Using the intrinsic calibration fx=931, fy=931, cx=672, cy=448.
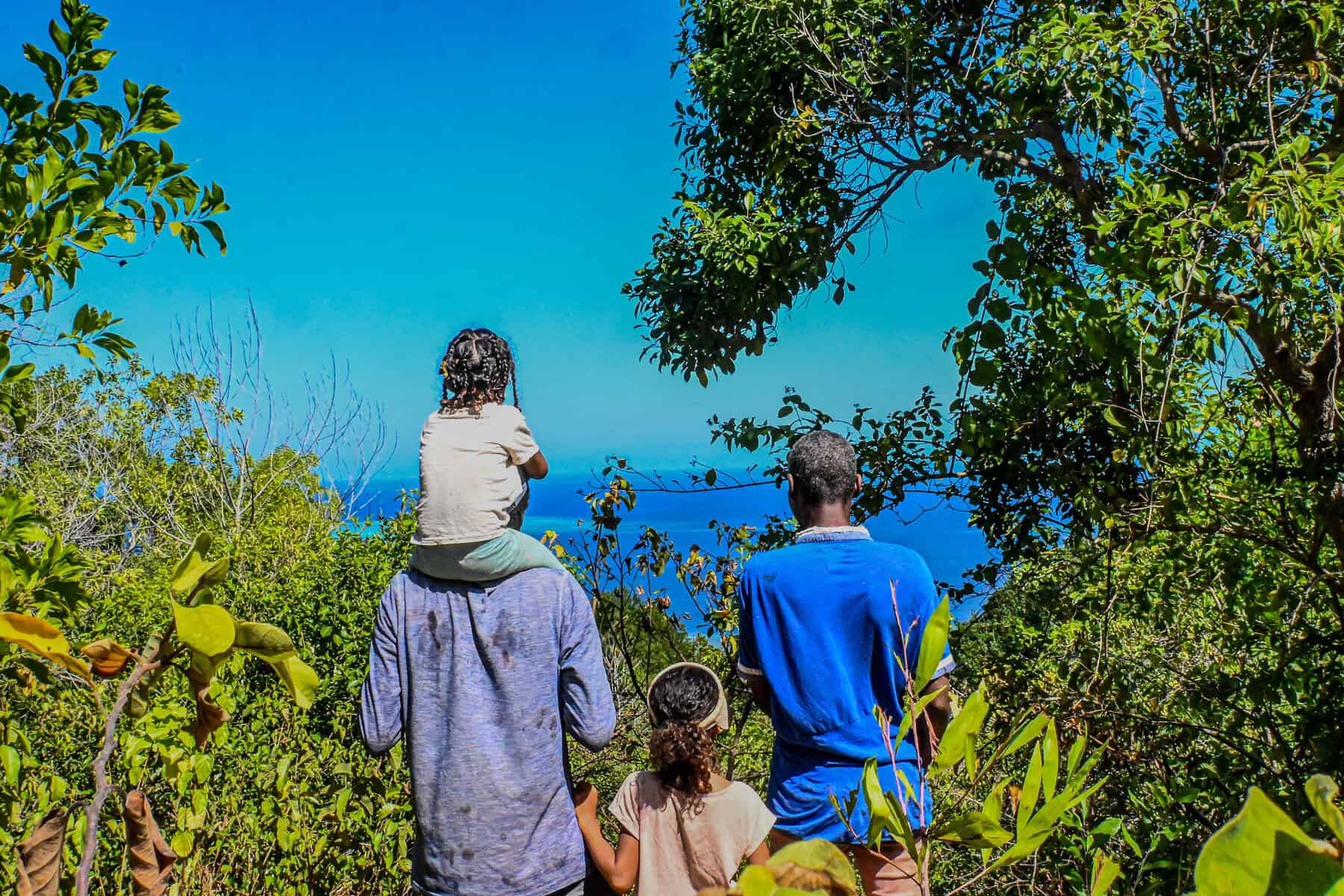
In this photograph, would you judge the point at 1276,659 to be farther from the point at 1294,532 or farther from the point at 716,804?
the point at 716,804

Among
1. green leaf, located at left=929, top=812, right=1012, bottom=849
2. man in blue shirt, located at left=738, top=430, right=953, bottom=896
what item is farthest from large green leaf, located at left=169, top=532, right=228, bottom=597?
man in blue shirt, located at left=738, top=430, right=953, bottom=896

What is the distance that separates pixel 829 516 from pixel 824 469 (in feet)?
0.39

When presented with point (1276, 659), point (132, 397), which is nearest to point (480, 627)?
point (1276, 659)

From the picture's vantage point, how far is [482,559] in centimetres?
198

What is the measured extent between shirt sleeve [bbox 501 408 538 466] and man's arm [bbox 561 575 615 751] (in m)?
0.29

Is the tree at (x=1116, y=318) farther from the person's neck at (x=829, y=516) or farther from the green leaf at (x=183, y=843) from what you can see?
the green leaf at (x=183, y=843)

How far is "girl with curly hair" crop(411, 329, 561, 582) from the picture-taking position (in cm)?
198

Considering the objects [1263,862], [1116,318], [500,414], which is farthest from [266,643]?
[1116,318]

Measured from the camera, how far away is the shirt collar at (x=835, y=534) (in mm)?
2260

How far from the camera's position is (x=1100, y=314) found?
2684mm

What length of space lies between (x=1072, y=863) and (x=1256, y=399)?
1.83 meters

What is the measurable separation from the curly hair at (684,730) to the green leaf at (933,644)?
1.67 m

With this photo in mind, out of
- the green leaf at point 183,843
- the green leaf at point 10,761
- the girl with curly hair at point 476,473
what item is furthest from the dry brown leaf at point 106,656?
the green leaf at point 183,843

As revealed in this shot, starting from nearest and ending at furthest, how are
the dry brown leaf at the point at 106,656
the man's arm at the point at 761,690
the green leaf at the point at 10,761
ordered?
the dry brown leaf at the point at 106,656, the green leaf at the point at 10,761, the man's arm at the point at 761,690
